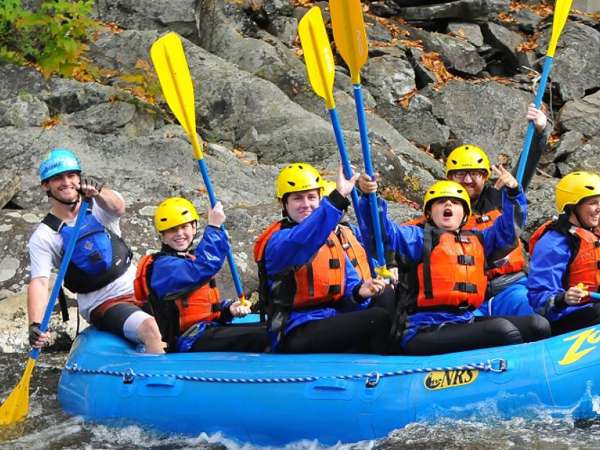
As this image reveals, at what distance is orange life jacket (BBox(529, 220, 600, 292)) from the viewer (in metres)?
5.10

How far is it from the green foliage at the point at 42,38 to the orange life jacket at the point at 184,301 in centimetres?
511

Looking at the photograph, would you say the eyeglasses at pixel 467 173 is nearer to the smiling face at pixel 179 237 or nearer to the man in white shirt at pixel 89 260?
the smiling face at pixel 179 237

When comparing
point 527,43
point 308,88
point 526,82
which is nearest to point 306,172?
point 308,88

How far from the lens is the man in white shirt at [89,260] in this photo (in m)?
5.66

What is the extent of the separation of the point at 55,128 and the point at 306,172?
197 inches

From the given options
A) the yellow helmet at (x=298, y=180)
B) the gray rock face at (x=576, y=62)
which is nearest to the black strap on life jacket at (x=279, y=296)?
the yellow helmet at (x=298, y=180)

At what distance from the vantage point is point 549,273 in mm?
5090

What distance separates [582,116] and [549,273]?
324 inches

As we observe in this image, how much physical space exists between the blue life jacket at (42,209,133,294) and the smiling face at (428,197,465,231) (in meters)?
2.18

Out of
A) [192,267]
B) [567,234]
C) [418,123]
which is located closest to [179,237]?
[192,267]

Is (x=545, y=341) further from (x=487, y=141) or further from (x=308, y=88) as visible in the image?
(x=487, y=141)

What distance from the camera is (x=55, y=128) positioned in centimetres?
936

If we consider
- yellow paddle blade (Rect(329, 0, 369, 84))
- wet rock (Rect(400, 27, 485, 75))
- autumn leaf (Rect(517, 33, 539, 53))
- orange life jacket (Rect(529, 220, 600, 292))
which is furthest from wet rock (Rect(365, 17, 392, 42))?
orange life jacket (Rect(529, 220, 600, 292))

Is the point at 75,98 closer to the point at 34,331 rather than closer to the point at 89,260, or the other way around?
the point at 89,260
